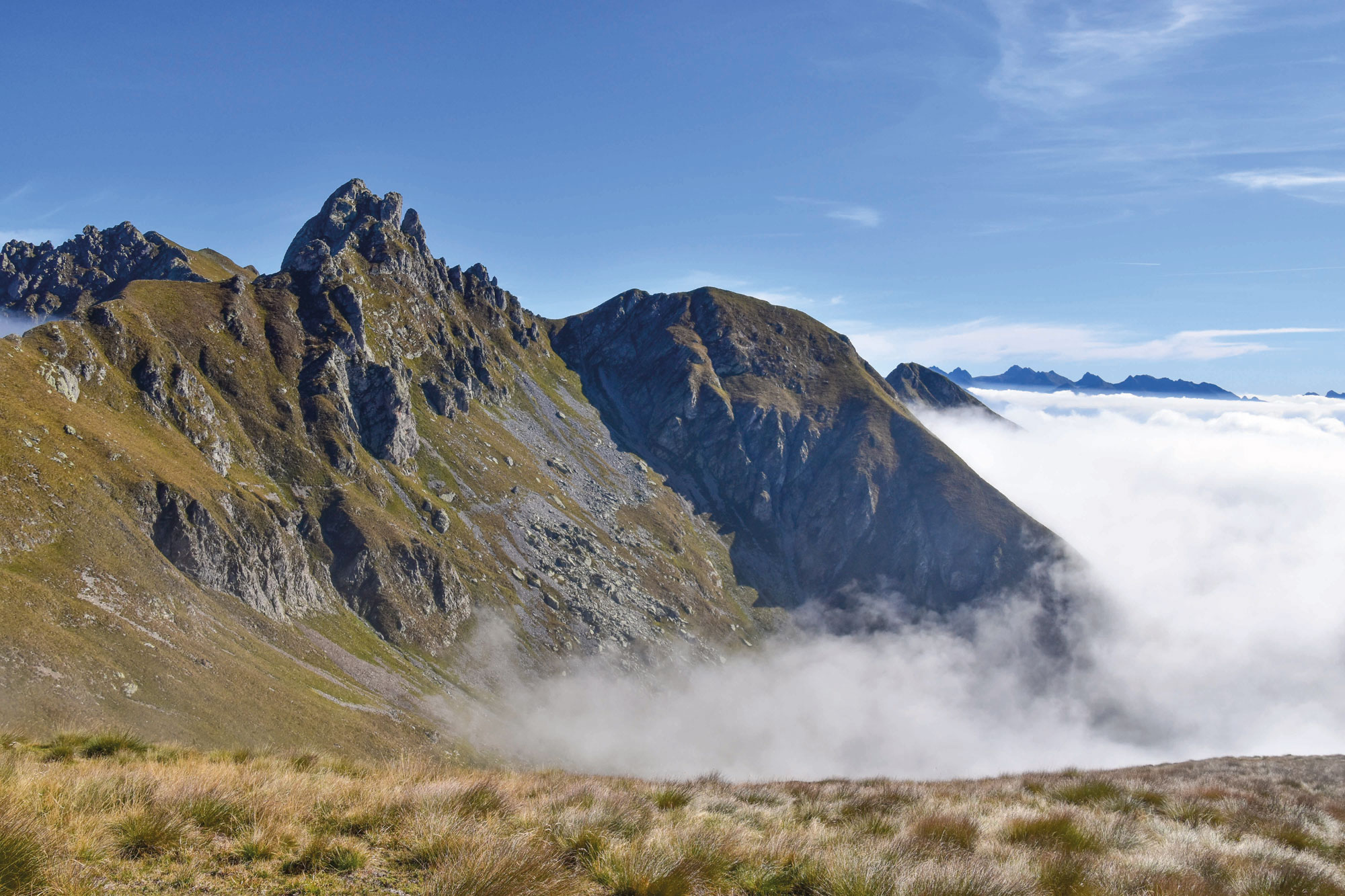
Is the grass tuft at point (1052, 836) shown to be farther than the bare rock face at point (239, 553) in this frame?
No

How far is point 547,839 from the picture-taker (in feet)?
30.3

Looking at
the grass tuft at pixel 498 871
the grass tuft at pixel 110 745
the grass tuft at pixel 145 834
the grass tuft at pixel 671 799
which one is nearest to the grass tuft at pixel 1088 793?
the grass tuft at pixel 671 799

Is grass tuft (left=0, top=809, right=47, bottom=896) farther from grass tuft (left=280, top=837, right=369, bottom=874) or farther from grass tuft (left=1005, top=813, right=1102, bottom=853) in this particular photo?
grass tuft (left=1005, top=813, right=1102, bottom=853)

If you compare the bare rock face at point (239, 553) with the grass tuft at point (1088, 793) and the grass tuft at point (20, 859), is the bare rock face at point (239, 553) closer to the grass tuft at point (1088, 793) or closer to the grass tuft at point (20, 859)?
the grass tuft at point (20, 859)

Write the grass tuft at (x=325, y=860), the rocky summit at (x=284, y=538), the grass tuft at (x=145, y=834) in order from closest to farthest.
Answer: the grass tuft at (x=145, y=834)
the grass tuft at (x=325, y=860)
the rocky summit at (x=284, y=538)

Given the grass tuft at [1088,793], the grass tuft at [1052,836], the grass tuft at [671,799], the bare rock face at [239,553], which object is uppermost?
the grass tuft at [1052,836]

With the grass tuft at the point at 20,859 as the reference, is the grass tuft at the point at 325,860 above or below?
below

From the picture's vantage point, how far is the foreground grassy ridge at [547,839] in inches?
284

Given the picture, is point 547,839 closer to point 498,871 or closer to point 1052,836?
point 498,871

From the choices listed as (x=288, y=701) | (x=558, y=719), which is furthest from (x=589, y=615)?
(x=288, y=701)

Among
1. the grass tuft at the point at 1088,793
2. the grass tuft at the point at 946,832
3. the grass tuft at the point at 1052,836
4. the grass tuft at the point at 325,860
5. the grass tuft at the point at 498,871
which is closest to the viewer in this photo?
the grass tuft at the point at 498,871

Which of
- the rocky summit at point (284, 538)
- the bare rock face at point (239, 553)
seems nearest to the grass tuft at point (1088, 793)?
the rocky summit at point (284, 538)


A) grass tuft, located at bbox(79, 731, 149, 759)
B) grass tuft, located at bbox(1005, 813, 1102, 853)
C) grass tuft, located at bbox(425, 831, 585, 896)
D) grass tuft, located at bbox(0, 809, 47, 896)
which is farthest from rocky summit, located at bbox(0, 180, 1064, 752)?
grass tuft, located at bbox(1005, 813, 1102, 853)

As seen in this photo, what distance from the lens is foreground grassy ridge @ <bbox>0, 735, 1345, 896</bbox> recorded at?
720 cm
